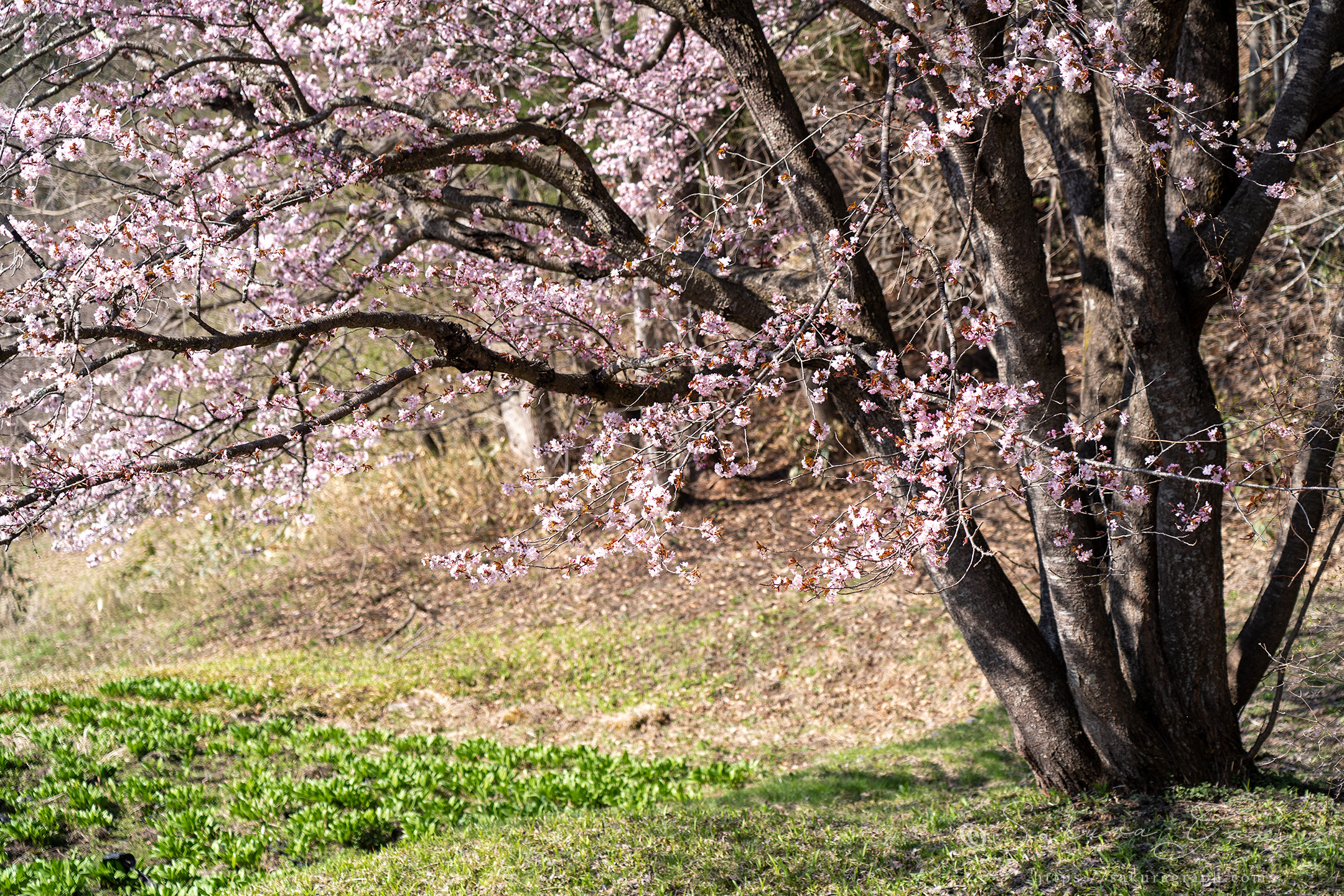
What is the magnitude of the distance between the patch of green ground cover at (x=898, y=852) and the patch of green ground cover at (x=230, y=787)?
458 millimetres

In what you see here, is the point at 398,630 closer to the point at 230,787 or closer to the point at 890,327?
the point at 230,787

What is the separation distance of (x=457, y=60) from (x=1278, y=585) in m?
8.00

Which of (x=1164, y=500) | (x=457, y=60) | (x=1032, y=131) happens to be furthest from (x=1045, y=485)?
(x=1032, y=131)

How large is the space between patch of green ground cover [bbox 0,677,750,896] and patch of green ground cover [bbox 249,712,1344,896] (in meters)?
0.46

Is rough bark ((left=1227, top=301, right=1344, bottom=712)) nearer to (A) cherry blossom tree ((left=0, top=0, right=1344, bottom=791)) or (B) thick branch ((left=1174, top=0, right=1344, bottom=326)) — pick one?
(A) cherry blossom tree ((left=0, top=0, right=1344, bottom=791))

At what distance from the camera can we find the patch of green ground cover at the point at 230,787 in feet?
15.4

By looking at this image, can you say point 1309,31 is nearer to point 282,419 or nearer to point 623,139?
point 623,139

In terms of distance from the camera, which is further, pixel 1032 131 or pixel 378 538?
pixel 378 538

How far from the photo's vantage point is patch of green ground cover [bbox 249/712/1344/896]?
369 cm

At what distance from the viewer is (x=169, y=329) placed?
8.32 m

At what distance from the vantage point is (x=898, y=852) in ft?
13.7

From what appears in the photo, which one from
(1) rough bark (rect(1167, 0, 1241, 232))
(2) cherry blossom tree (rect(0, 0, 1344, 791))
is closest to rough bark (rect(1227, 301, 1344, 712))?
(2) cherry blossom tree (rect(0, 0, 1344, 791))

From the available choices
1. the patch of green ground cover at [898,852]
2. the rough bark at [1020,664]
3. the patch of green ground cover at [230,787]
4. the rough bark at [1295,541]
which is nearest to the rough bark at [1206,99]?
the rough bark at [1295,541]

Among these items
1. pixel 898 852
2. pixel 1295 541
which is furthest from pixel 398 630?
pixel 1295 541
